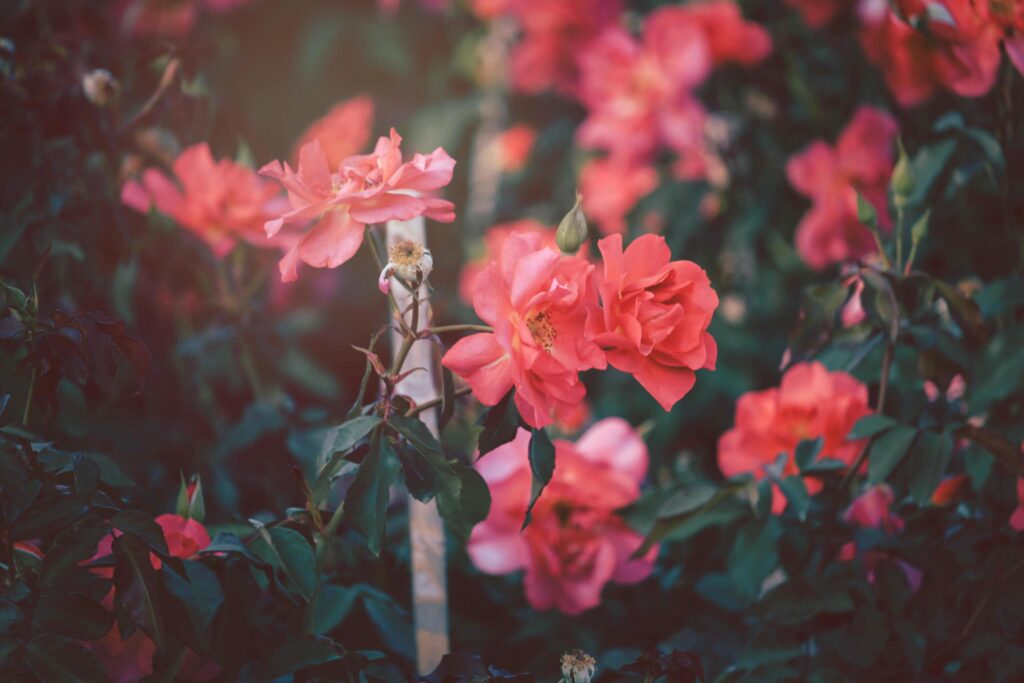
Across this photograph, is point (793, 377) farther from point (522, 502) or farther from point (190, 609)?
point (190, 609)

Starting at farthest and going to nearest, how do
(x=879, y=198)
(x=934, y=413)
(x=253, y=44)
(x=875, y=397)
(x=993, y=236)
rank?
(x=253, y=44) → (x=879, y=198) → (x=993, y=236) → (x=875, y=397) → (x=934, y=413)

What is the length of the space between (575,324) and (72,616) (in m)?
0.34

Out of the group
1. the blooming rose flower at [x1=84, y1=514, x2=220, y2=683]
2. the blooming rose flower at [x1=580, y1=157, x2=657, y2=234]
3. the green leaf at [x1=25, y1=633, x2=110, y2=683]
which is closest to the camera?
the green leaf at [x1=25, y1=633, x2=110, y2=683]

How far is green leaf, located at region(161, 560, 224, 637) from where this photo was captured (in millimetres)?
626

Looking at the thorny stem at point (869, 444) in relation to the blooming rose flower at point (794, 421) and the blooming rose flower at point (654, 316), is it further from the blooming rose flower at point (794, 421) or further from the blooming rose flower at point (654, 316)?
the blooming rose flower at point (654, 316)

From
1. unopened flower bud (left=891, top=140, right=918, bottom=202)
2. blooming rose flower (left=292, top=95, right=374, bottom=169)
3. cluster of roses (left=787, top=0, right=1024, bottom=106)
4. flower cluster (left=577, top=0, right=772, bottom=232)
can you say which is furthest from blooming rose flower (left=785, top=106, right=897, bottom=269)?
blooming rose flower (left=292, top=95, right=374, bottom=169)

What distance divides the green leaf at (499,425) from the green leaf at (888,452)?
0.95 ft

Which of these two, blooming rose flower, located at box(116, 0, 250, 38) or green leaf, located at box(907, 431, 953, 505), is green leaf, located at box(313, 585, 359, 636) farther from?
blooming rose flower, located at box(116, 0, 250, 38)

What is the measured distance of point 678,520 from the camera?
2.78 ft

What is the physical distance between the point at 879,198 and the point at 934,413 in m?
0.57

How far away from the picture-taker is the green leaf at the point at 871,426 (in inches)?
31.2

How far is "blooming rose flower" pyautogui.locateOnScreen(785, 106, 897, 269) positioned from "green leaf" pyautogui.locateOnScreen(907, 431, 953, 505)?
0.57 metres

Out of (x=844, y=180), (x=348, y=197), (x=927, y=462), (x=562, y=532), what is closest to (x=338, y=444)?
(x=348, y=197)

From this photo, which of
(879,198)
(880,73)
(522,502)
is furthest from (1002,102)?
(880,73)
